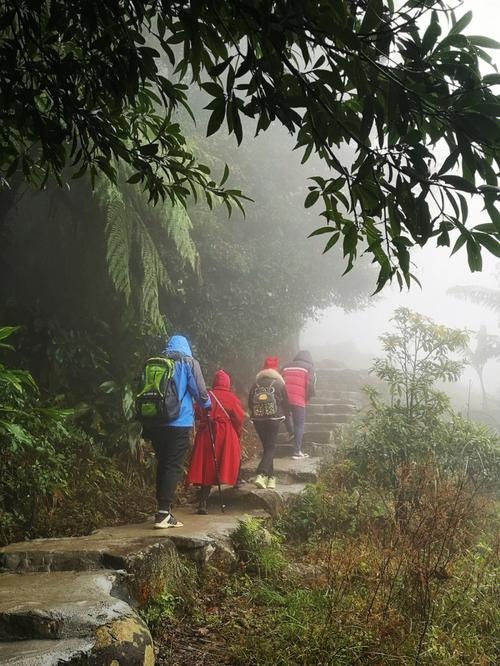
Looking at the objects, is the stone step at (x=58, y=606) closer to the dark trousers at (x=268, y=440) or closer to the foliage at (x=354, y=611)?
the foliage at (x=354, y=611)

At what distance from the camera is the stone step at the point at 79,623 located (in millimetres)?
2568

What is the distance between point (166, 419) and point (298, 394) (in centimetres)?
389

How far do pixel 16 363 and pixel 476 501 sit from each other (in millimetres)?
6008

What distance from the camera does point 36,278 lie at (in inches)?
303

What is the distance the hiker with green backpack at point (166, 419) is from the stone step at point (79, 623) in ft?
5.49

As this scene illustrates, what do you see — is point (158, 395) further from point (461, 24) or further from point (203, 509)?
point (461, 24)

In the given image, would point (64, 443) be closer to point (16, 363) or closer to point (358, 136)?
point (16, 363)

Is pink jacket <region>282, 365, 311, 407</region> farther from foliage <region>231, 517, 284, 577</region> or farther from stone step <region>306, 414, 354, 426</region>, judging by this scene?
foliage <region>231, 517, 284, 577</region>

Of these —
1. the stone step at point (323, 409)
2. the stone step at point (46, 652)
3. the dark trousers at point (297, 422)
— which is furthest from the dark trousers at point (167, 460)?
the stone step at point (323, 409)

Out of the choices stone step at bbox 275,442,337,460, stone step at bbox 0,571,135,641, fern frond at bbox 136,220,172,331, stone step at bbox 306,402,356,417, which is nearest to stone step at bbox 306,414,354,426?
stone step at bbox 306,402,356,417

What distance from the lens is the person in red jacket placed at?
823 centimetres

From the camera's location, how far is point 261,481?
629 cm

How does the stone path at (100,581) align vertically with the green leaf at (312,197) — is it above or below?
below

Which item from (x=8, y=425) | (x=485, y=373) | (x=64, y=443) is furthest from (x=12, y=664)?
(x=485, y=373)
